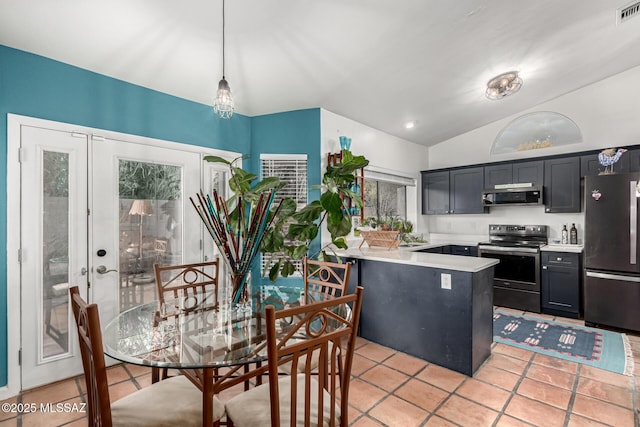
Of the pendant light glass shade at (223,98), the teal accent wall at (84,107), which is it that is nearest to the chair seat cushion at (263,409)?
the pendant light glass shade at (223,98)

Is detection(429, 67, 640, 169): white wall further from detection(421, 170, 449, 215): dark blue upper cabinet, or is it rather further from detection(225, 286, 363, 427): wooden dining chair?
detection(225, 286, 363, 427): wooden dining chair

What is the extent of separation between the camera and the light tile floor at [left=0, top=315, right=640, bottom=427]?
6.60ft

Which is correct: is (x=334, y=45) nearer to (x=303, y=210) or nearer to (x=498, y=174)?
(x=303, y=210)

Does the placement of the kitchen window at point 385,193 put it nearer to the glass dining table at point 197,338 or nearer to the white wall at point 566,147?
the white wall at point 566,147

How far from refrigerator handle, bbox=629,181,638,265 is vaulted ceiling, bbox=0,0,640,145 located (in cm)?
154

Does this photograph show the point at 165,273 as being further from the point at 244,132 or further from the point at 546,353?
the point at 546,353

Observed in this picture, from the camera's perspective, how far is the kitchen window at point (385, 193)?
4660 millimetres

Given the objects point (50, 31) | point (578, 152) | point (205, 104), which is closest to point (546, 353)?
point (578, 152)

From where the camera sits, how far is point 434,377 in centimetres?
254

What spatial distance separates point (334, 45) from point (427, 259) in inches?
82.1

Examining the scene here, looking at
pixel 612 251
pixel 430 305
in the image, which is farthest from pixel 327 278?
pixel 612 251

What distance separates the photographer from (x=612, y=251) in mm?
3496

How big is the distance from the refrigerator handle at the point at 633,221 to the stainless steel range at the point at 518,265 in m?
0.91

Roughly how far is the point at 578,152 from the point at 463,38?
2.69 meters
